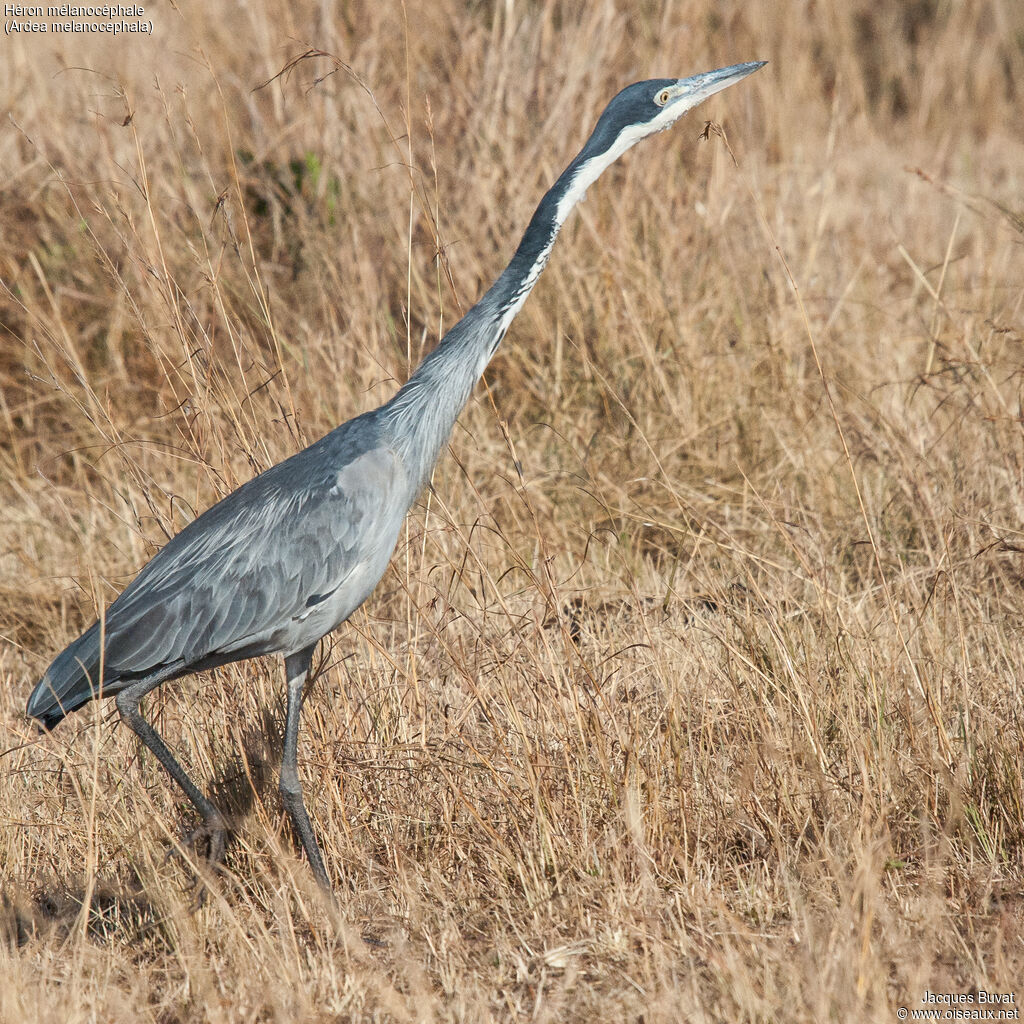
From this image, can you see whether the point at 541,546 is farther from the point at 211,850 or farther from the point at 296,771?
the point at 211,850

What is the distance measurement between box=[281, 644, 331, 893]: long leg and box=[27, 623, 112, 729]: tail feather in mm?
456

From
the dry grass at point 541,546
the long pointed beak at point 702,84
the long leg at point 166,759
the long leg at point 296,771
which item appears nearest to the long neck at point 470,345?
the dry grass at point 541,546

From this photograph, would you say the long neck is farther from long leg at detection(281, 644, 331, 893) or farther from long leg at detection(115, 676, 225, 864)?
long leg at detection(115, 676, 225, 864)

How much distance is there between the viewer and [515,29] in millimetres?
5859

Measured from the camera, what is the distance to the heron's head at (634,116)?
3256mm

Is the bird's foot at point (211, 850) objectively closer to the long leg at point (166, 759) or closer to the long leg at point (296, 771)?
the long leg at point (166, 759)

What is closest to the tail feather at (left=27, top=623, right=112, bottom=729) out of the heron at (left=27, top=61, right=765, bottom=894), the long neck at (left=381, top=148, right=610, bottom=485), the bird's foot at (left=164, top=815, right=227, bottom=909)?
the heron at (left=27, top=61, right=765, bottom=894)

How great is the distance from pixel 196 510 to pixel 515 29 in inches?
131

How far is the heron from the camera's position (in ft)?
10.1

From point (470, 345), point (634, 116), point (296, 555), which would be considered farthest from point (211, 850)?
point (634, 116)

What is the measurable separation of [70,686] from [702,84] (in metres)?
2.36

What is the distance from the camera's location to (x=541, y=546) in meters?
3.25

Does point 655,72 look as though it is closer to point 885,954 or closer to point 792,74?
point 792,74

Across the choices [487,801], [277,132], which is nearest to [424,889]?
[487,801]
